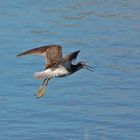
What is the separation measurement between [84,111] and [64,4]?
6187mm

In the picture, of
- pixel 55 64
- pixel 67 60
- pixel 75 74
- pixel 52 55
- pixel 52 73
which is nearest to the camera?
pixel 67 60

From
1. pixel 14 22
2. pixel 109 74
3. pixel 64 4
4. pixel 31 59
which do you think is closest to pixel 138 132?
pixel 109 74

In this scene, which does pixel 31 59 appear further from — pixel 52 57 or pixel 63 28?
pixel 52 57

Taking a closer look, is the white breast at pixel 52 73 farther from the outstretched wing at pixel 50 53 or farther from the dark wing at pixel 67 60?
the outstretched wing at pixel 50 53

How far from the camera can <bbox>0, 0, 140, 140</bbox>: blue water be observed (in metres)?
9.81

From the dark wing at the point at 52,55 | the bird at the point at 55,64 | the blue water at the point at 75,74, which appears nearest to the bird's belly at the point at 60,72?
the bird at the point at 55,64

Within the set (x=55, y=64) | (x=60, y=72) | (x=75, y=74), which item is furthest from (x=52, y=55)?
(x=75, y=74)

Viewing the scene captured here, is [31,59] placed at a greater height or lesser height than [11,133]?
greater

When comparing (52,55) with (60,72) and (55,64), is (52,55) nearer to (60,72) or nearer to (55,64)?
(55,64)

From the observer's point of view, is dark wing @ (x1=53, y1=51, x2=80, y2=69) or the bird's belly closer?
dark wing @ (x1=53, y1=51, x2=80, y2=69)

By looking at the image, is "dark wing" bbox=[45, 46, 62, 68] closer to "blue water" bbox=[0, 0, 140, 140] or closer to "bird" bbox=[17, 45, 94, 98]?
"bird" bbox=[17, 45, 94, 98]

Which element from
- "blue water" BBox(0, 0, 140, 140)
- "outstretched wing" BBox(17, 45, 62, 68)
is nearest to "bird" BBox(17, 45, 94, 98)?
"outstretched wing" BBox(17, 45, 62, 68)

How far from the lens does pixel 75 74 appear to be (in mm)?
12477

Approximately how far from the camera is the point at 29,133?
9.51m
